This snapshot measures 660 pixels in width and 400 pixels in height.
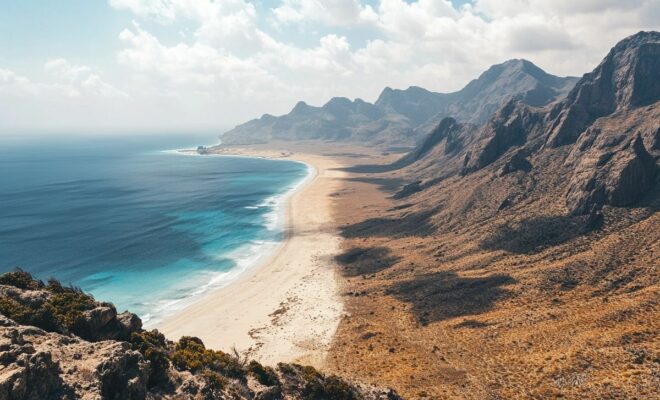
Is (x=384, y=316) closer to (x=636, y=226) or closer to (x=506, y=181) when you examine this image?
(x=636, y=226)

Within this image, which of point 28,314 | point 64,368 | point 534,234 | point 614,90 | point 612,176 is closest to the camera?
point 64,368

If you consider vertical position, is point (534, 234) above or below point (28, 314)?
below

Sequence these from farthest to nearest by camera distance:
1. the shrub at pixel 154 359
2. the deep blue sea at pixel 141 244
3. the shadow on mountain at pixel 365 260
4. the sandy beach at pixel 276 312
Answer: the shadow on mountain at pixel 365 260 → the deep blue sea at pixel 141 244 → the sandy beach at pixel 276 312 → the shrub at pixel 154 359

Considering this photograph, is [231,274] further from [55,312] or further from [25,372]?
[25,372]

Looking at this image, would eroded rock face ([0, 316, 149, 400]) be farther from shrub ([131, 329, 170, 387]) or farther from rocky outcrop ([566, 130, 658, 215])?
rocky outcrop ([566, 130, 658, 215])

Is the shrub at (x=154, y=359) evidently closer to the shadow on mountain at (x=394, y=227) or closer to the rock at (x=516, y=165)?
the shadow on mountain at (x=394, y=227)

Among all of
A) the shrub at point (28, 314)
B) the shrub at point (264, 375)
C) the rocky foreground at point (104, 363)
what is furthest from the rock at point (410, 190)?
the shrub at point (28, 314)

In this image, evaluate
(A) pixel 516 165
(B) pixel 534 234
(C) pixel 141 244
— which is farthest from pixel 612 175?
(C) pixel 141 244
